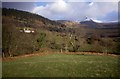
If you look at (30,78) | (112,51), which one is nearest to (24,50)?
(112,51)

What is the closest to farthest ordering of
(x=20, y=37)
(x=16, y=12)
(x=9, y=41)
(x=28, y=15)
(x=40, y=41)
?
(x=9, y=41) → (x=20, y=37) → (x=40, y=41) → (x=16, y=12) → (x=28, y=15)

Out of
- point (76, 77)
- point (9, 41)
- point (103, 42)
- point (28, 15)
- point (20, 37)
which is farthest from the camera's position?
point (28, 15)

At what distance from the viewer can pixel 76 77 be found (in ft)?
45.4

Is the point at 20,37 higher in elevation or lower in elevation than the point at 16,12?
lower

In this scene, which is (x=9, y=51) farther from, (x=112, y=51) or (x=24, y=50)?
(x=112, y=51)

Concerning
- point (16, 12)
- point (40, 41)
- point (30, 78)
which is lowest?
point (30, 78)

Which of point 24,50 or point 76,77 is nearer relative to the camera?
point 76,77

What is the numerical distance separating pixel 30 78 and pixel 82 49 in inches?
1074

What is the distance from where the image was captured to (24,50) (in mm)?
36906

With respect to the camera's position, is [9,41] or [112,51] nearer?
[9,41]

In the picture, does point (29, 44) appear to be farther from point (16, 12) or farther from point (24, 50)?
point (16, 12)

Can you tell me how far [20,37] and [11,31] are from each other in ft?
9.88

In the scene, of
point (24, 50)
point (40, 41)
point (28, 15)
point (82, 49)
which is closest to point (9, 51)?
point (24, 50)

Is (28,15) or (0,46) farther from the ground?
(28,15)
